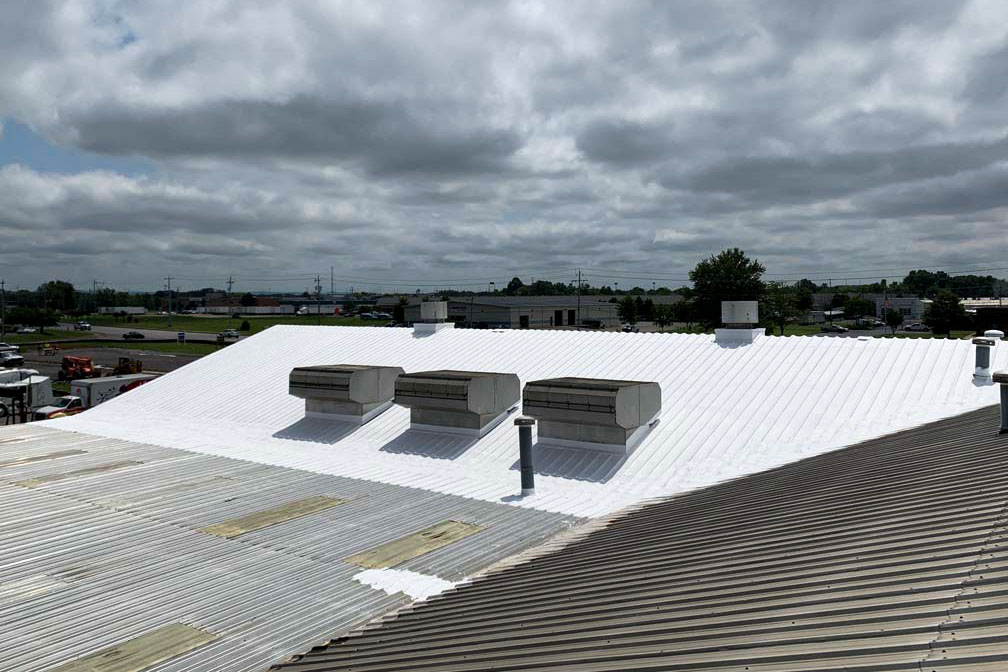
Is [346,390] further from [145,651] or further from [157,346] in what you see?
[157,346]

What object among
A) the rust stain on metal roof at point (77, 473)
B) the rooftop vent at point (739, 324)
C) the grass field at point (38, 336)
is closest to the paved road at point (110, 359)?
the grass field at point (38, 336)

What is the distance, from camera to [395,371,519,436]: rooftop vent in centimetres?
1711

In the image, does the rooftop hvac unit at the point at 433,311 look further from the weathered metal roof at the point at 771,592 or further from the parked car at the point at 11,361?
the parked car at the point at 11,361

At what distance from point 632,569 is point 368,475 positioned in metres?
9.68

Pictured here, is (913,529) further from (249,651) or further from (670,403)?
(670,403)

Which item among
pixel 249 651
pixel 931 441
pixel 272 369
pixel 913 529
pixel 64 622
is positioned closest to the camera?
pixel 913 529

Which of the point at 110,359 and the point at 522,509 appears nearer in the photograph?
the point at 522,509

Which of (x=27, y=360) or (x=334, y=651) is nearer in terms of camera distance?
(x=334, y=651)

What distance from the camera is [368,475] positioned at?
15711 millimetres

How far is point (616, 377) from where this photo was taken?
18.5 metres

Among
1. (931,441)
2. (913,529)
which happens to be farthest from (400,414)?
(913,529)

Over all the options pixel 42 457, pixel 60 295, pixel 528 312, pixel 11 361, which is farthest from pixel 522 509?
pixel 60 295

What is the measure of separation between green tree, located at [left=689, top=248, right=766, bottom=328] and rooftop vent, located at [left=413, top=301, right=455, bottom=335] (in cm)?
4980

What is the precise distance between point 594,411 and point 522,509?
10.4 ft
